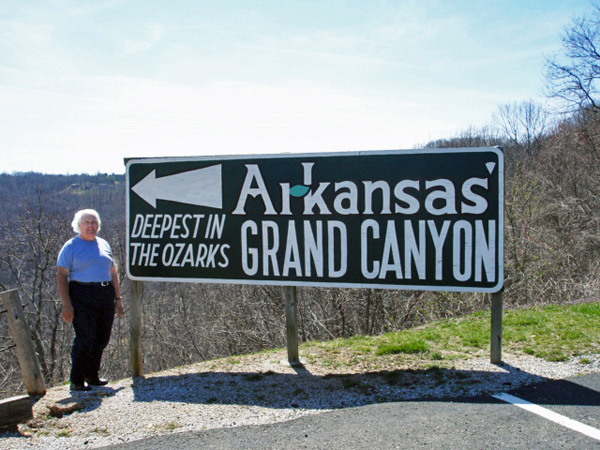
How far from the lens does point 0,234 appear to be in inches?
960

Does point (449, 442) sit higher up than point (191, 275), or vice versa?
point (191, 275)

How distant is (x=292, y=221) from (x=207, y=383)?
1.95 metres

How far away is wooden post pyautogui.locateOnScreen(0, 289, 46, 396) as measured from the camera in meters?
4.89

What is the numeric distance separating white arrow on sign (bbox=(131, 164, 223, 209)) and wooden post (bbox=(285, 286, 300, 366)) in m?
1.30

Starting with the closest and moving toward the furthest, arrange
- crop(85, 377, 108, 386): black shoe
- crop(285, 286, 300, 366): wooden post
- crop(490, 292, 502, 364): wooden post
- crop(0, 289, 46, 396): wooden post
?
crop(0, 289, 46, 396): wooden post
crop(85, 377, 108, 386): black shoe
crop(490, 292, 502, 364): wooden post
crop(285, 286, 300, 366): wooden post

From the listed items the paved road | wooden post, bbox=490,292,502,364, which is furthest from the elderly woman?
wooden post, bbox=490,292,502,364

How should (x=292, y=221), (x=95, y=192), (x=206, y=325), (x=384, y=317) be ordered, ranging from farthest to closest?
(x=95, y=192) → (x=206, y=325) → (x=384, y=317) → (x=292, y=221)

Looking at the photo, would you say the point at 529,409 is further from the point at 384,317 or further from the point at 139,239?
the point at 384,317

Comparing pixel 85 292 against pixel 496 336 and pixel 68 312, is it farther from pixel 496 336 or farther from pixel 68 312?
pixel 496 336

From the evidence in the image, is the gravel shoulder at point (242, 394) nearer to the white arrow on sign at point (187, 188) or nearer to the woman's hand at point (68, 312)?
the woman's hand at point (68, 312)

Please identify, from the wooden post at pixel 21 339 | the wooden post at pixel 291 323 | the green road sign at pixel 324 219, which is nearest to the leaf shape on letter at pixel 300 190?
the green road sign at pixel 324 219

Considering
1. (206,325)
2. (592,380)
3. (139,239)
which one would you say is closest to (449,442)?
(592,380)

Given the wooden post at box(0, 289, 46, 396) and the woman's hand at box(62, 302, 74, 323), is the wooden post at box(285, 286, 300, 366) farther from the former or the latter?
the wooden post at box(0, 289, 46, 396)

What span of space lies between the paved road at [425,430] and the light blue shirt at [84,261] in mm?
1887
